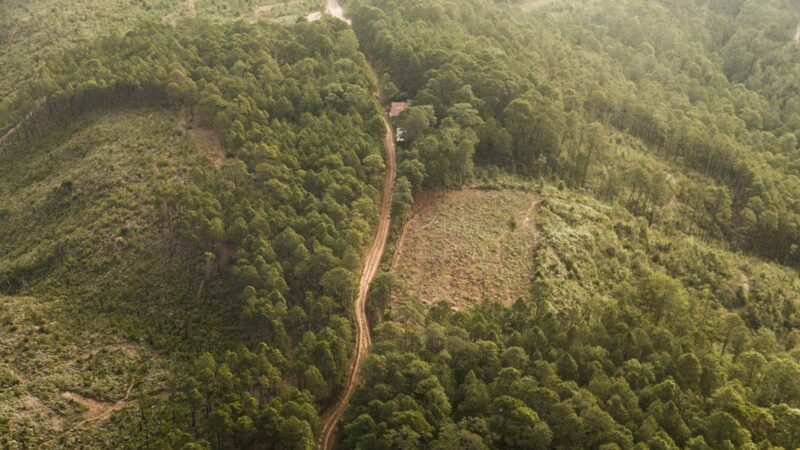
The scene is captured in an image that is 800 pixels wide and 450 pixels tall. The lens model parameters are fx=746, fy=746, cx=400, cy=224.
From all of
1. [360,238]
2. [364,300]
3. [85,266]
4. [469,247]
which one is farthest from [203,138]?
[469,247]

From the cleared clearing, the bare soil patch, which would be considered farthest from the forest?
the cleared clearing

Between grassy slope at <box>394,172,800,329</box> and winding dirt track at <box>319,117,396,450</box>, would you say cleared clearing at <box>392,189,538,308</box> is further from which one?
winding dirt track at <box>319,117,396,450</box>

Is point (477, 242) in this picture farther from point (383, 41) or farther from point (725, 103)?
point (725, 103)

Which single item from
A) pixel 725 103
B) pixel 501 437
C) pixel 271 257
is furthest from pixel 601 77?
pixel 501 437

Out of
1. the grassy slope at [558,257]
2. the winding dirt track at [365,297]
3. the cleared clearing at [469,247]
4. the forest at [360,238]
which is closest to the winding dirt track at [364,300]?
the winding dirt track at [365,297]

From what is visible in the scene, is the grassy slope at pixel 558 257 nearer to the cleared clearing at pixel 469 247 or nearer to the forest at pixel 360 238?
the cleared clearing at pixel 469 247

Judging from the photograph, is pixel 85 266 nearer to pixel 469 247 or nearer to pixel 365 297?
pixel 365 297
